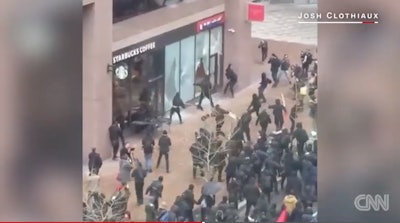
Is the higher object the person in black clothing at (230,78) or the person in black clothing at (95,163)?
the person in black clothing at (230,78)

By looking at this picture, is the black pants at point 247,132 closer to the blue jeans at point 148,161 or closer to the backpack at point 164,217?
the blue jeans at point 148,161

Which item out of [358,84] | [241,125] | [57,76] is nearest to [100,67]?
[57,76]

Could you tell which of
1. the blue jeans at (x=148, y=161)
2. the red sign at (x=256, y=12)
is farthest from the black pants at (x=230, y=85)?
the blue jeans at (x=148, y=161)

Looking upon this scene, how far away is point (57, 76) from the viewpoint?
10422mm

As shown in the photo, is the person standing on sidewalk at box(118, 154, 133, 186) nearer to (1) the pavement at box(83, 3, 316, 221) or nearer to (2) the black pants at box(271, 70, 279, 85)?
(1) the pavement at box(83, 3, 316, 221)

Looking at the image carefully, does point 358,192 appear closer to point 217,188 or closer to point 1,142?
point 217,188

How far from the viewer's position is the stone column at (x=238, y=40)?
10445 millimetres

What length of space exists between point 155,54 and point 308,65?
114 cm

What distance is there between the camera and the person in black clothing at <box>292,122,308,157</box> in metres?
10.4

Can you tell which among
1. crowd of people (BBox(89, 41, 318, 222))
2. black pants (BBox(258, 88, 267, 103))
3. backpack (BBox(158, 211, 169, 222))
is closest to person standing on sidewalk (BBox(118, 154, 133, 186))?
crowd of people (BBox(89, 41, 318, 222))

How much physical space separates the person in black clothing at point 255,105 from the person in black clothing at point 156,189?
0.84 metres

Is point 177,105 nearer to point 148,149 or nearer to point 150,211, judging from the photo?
point 148,149

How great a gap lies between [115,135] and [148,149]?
0.27 meters

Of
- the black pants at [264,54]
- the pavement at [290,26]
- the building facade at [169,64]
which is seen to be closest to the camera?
the pavement at [290,26]
